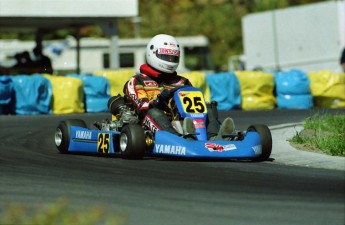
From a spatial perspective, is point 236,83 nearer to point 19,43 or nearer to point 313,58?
point 313,58

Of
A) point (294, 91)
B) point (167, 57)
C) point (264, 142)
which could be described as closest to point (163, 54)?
point (167, 57)

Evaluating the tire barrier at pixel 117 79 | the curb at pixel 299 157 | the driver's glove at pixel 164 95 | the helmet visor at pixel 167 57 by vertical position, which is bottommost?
the curb at pixel 299 157

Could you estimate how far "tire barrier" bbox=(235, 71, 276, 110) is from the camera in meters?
23.1

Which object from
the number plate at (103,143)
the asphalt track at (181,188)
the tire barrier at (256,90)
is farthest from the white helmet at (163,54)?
the tire barrier at (256,90)

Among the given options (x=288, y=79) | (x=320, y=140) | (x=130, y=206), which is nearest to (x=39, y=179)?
(x=130, y=206)

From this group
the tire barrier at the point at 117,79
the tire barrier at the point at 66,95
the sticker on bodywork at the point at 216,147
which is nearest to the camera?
the sticker on bodywork at the point at 216,147

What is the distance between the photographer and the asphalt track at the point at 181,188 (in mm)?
7633

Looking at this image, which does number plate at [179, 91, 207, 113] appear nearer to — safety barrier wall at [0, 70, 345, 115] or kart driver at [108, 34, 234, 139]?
kart driver at [108, 34, 234, 139]

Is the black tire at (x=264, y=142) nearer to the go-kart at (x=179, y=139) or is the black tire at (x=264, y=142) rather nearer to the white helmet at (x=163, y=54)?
the go-kart at (x=179, y=139)

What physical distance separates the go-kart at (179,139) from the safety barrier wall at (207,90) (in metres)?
9.21

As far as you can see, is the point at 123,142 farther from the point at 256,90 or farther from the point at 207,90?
the point at 256,90

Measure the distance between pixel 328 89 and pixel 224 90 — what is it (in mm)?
2495

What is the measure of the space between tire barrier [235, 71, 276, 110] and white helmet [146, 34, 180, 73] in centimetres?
1041

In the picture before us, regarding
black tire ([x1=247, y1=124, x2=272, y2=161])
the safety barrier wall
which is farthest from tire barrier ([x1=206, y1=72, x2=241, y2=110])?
black tire ([x1=247, y1=124, x2=272, y2=161])
